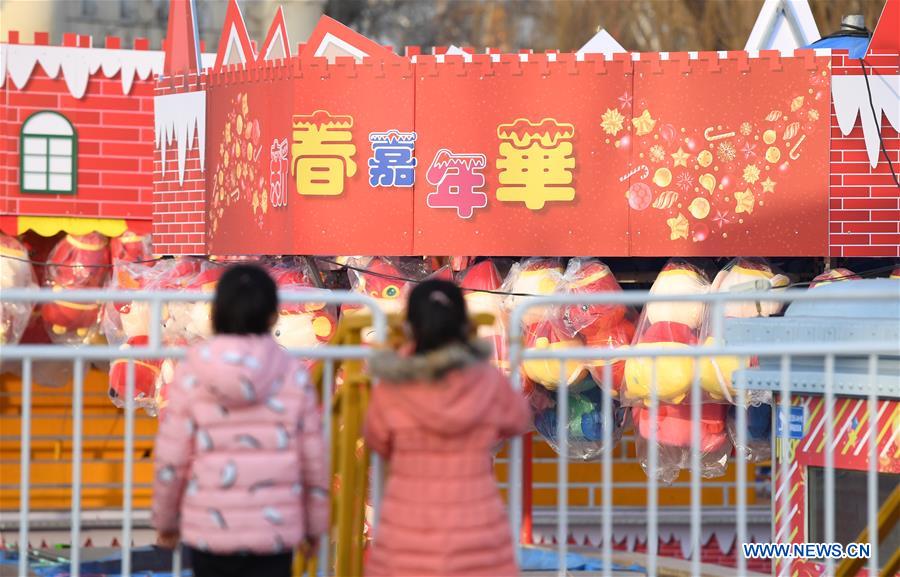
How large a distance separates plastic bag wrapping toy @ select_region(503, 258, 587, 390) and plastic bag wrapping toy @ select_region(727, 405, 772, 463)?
944 mm

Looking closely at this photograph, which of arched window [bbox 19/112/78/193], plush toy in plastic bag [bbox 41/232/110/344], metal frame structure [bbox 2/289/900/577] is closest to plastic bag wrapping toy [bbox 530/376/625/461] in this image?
metal frame structure [bbox 2/289/900/577]

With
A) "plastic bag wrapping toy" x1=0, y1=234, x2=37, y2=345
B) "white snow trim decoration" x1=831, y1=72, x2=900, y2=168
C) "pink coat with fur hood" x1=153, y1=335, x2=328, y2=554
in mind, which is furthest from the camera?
"plastic bag wrapping toy" x1=0, y1=234, x2=37, y2=345

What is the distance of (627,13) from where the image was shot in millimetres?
22688

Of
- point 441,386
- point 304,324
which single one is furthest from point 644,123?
point 441,386

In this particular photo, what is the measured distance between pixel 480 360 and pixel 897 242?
17.4 ft

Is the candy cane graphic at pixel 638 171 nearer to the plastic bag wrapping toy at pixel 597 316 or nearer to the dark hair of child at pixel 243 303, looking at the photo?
the plastic bag wrapping toy at pixel 597 316

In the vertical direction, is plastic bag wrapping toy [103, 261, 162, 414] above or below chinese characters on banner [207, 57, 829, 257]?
below

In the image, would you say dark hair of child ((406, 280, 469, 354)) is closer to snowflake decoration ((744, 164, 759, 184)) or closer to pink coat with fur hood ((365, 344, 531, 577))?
pink coat with fur hood ((365, 344, 531, 577))

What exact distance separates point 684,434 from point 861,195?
6.04 feet

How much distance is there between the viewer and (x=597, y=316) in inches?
328

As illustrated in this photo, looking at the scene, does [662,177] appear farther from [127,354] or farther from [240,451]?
[240,451]

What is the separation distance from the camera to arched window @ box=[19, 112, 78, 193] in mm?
11281

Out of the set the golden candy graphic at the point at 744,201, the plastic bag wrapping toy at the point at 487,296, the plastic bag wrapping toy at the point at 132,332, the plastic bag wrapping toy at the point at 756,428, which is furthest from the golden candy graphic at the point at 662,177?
the plastic bag wrapping toy at the point at 132,332

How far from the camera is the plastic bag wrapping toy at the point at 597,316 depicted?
8.30m
